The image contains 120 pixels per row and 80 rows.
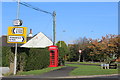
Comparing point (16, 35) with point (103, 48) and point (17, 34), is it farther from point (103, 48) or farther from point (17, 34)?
point (103, 48)

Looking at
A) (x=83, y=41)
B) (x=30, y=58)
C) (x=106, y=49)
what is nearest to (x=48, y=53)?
(x=30, y=58)

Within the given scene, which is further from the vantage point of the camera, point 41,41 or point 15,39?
point 41,41

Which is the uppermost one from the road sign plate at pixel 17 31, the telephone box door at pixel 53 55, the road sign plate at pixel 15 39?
the road sign plate at pixel 17 31

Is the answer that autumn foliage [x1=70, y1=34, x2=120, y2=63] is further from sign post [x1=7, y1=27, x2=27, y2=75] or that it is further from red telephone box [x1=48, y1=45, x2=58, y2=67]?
sign post [x1=7, y1=27, x2=27, y2=75]

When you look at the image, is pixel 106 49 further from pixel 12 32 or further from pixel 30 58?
pixel 12 32

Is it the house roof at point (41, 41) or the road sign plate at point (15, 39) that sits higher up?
the house roof at point (41, 41)

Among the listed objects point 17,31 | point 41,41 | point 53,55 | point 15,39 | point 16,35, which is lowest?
point 53,55

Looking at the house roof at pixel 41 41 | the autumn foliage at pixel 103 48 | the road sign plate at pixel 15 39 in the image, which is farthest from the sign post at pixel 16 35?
the house roof at pixel 41 41

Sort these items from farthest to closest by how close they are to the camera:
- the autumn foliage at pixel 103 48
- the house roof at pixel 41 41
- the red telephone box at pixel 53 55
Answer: the house roof at pixel 41 41 < the autumn foliage at pixel 103 48 < the red telephone box at pixel 53 55

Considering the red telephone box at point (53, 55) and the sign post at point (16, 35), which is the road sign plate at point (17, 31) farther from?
the red telephone box at point (53, 55)

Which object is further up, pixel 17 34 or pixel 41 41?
pixel 41 41

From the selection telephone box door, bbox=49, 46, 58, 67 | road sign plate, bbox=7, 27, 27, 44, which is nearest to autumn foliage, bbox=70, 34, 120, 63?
telephone box door, bbox=49, 46, 58, 67

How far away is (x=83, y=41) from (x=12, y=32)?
225 ft

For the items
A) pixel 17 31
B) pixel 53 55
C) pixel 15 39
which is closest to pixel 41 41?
pixel 53 55
